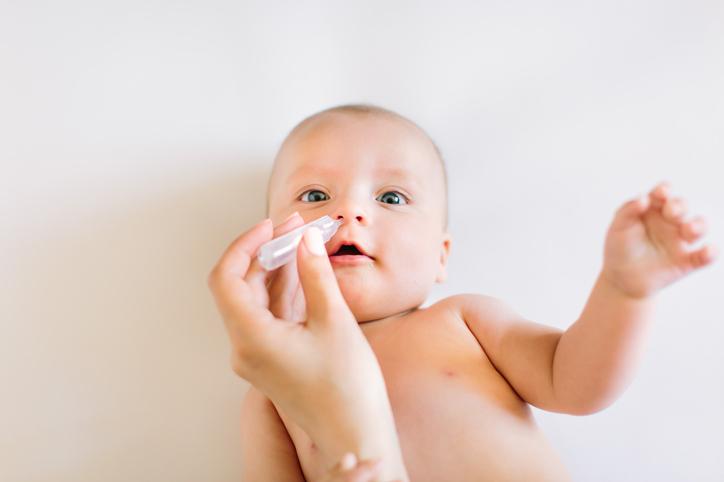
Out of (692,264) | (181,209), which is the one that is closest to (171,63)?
(181,209)

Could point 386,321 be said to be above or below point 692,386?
above

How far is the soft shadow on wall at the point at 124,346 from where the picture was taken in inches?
42.8

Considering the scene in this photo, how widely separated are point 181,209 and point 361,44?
18.8 inches

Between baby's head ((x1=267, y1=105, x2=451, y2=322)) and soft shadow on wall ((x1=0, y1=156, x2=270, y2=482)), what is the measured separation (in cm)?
23

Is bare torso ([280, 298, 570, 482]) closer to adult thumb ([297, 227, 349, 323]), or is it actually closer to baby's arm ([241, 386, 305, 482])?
baby's arm ([241, 386, 305, 482])

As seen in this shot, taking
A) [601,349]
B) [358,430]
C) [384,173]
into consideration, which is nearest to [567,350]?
[601,349]

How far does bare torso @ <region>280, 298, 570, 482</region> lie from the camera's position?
33.3 inches

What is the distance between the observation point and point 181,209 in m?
1.22

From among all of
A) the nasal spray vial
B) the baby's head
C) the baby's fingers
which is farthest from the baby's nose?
the baby's fingers

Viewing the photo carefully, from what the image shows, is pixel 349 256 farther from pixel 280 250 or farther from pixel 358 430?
pixel 358 430

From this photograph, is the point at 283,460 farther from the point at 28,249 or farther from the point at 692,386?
the point at 692,386

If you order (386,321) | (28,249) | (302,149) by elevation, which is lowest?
(386,321)

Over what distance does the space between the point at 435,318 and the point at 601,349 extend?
27cm

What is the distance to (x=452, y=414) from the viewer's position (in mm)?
873
